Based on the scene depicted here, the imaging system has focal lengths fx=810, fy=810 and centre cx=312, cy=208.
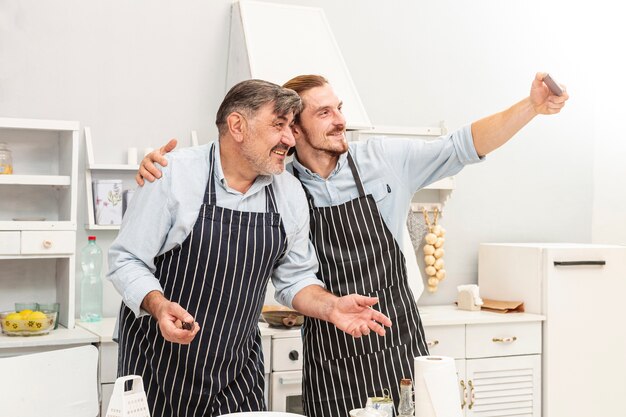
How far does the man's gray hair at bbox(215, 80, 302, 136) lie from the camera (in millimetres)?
2139

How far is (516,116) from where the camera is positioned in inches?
87.4

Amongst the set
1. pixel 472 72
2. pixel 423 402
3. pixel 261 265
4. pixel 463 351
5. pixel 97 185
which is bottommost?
pixel 463 351

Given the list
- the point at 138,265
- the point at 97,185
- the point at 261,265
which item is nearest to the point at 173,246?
the point at 138,265

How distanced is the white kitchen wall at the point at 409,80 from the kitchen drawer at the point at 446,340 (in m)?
0.62

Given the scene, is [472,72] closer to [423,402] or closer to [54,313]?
[54,313]

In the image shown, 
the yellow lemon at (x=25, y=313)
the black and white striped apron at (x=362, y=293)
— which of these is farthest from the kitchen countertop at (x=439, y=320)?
the black and white striped apron at (x=362, y=293)

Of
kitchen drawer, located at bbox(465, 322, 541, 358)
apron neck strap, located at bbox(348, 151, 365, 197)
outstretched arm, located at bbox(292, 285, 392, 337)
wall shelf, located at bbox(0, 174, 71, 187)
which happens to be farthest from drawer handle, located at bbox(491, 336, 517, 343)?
wall shelf, located at bbox(0, 174, 71, 187)

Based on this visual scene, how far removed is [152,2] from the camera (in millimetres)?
3586

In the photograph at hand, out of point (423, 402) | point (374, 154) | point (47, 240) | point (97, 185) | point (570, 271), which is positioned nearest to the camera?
point (423, 402)

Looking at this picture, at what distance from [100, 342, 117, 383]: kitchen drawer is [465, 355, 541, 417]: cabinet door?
1.51 metres

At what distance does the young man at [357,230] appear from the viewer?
7.70 feet

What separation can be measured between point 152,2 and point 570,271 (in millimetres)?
2262

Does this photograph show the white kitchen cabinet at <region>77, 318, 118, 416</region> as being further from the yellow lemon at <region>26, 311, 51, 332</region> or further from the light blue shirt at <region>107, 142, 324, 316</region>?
the light blue shirt at <region>107, 142, 324, 316</region>

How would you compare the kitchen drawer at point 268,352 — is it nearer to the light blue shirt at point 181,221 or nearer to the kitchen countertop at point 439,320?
the kitchen countertop at point 439,320
